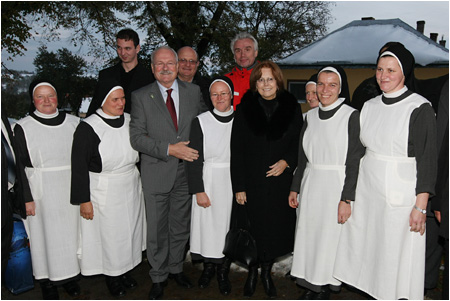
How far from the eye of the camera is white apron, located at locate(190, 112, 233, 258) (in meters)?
4.09

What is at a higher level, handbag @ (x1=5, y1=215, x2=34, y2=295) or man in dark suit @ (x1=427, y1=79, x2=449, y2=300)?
man in dark suit @ (x1=427, y1=79, x2=449, y2=300)

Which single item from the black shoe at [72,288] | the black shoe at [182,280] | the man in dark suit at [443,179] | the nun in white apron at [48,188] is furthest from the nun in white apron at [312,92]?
the black shoe at [72,288]

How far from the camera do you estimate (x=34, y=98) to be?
394 cm

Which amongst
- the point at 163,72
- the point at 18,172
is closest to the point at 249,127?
the point at 163,72

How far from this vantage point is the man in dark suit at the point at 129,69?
198 inches

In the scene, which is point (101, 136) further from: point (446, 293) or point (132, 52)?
point (446, 293)

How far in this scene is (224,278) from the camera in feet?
14.1

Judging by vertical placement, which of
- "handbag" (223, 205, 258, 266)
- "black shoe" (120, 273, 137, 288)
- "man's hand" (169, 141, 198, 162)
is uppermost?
"man's hand" (169, 141, 198, 162)

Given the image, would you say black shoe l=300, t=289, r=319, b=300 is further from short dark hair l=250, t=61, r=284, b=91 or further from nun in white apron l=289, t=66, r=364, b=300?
short dark hair l=250, t=61, r=284, b=91


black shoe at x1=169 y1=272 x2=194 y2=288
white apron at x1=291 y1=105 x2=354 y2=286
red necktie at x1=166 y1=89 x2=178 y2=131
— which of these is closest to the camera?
white apron at x1=291 y1=105 x2=354 y2=286

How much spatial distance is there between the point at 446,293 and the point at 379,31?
58.8ft

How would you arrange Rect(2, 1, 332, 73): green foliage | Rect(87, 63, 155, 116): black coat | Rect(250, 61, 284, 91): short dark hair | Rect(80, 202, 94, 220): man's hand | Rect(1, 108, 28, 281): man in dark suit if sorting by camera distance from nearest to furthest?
Rect(1, 108, 28, 281): man in dark suit → Rect(250, 61, 284, 91): short dark hair → Rect(80, 202, 94, 220): man's hand → Rect(87, 63, 155, 116): black coat → Rect(2, 1, 332, 73): green foliage

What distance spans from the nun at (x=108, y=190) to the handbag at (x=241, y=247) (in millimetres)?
1026

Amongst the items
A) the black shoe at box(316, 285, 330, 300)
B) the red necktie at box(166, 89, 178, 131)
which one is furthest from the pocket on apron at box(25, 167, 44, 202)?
the black shoe at box(316, 285, 330, 300)
